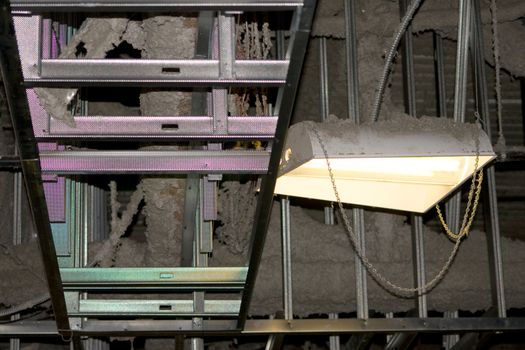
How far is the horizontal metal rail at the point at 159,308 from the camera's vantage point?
3.99 metres

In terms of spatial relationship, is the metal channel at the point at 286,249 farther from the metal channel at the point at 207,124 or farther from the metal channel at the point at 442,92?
the metal channel at the point at 442,92

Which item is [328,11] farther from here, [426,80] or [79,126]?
[79,126]

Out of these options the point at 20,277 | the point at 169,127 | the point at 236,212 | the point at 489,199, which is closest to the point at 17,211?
the point at 20,277

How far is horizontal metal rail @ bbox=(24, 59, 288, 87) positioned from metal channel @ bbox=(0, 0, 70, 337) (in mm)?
152

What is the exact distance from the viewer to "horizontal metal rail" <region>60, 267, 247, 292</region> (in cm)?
361

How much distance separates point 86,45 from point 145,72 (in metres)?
0.59

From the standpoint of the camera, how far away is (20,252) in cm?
499

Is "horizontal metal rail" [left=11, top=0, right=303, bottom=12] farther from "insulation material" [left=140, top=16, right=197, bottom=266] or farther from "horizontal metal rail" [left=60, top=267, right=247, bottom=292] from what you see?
"horizontal metal rail" [left=60, top=267, right=247, bottom=292]

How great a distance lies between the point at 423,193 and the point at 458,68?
1122mm

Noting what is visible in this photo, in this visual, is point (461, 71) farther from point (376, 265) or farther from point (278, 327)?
point (278, 327)

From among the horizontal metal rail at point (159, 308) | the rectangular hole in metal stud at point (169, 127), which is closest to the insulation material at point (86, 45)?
the rectangular hole in metal stud at point (169, 127)

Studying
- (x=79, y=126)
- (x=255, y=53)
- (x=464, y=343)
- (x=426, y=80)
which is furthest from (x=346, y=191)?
(x=426, y=80)

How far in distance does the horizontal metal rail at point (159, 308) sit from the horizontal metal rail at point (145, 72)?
68.0 inches

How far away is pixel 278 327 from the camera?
4621 mm
